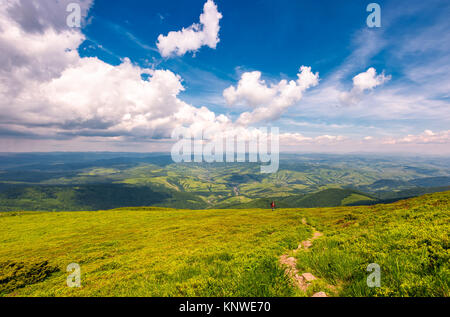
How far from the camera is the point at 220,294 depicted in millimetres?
6242

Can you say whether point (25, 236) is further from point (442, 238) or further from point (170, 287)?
point (442, 238)

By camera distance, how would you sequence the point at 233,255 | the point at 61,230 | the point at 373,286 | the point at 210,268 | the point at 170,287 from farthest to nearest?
the point at 61,230, the point at 233,255, the point at 210,268, the point at 170,287, the point at 373,286

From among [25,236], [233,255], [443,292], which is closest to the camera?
[443,292]

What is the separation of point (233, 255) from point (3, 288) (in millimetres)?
15299

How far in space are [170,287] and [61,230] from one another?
44532 millimetres

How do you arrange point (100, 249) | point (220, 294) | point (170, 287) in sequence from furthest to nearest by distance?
point (100, 249) → point (170, 287) → point (220, 294)

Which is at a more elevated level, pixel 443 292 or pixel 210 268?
pixel 443 292

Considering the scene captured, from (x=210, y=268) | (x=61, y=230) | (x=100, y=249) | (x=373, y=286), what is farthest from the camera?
(x=61, y=230)
